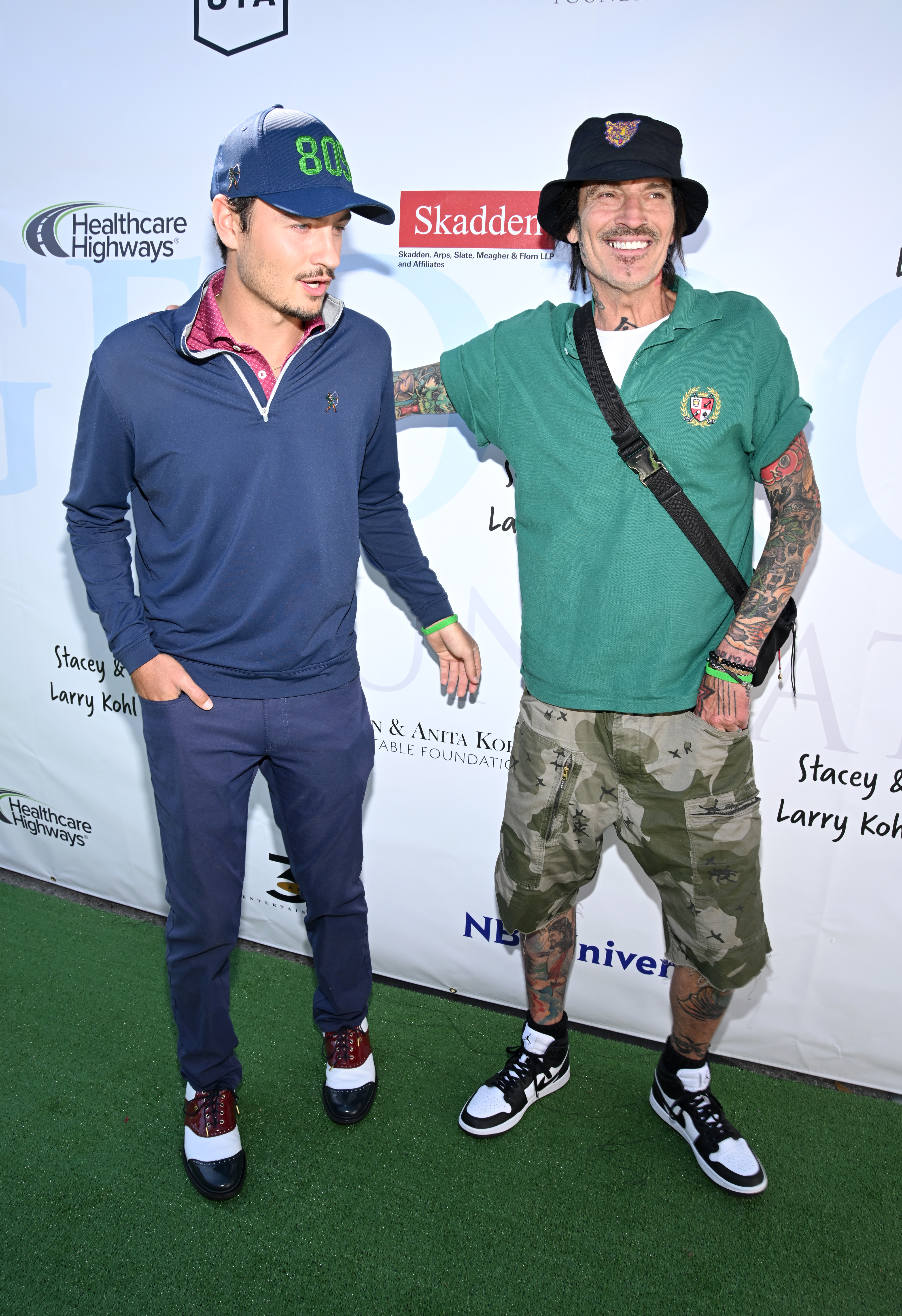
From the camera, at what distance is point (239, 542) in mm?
1603

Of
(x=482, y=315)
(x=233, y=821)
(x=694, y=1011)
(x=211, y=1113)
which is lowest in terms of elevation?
(x=211, y=1113)

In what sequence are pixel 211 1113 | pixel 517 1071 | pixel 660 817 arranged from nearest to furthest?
pixel 660 817
pixel 211 1113
pixel 517 1071

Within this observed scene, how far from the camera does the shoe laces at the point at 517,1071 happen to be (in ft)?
6.70

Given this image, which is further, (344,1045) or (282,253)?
(344,1045)

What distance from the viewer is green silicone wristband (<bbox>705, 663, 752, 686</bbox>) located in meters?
1.64

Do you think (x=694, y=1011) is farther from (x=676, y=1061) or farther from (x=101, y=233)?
(x=101, y=233)

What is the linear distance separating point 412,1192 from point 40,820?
1873mm

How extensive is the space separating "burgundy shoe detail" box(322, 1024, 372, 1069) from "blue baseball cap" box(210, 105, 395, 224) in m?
1.80

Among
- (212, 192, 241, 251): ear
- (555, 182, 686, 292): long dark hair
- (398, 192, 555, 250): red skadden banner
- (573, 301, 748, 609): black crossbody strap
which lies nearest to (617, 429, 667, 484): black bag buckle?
(573, 301, 748, 609): black crossbody strap

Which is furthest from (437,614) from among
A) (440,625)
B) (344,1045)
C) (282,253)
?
(344,1045)

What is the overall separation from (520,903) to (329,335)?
1.30m

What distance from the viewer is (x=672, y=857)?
1750mm

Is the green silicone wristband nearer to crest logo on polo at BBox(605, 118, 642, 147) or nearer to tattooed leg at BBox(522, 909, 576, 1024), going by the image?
tattooed leg at BBox(522, 909, 576, 1024)

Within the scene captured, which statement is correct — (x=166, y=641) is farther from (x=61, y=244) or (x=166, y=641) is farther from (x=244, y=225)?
(x=61, y=244)
